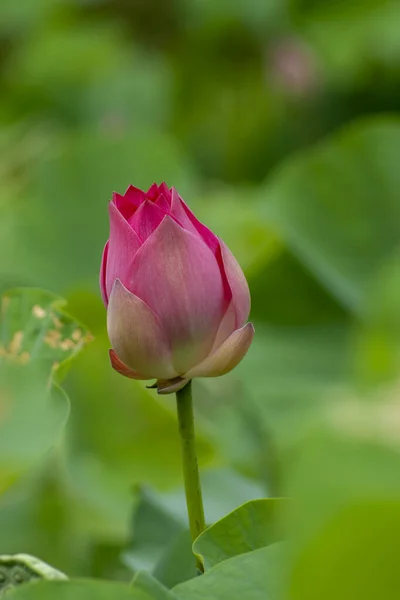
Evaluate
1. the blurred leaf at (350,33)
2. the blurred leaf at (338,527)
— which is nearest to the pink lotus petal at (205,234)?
the blurred leaf at (338,527)

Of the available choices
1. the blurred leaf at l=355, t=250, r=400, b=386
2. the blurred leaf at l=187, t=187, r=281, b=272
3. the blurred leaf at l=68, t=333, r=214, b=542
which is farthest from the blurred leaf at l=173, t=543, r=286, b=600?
the blurred leaf at l=187, t=187, r=281, b=272

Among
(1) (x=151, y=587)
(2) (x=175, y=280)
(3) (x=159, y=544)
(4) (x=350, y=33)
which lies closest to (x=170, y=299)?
(2) (x=175, y=280)

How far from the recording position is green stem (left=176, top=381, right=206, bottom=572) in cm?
42

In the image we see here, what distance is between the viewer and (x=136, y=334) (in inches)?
15.7

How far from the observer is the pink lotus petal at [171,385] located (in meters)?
0.41

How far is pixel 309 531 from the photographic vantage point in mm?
295

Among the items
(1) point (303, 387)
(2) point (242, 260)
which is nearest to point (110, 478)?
(1) point (303, 387)

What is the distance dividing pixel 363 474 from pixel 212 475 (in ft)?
1.33

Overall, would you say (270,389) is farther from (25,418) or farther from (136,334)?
(136,334)

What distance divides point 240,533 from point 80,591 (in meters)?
0.09

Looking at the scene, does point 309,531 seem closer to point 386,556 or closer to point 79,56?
point 386,556

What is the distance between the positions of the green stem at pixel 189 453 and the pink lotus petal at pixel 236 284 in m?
0.04

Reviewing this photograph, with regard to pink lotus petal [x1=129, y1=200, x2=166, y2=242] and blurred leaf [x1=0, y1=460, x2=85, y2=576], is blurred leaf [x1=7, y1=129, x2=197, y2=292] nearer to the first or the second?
blurred leaf [x1=0, y1=460, x2=85, y2=576]

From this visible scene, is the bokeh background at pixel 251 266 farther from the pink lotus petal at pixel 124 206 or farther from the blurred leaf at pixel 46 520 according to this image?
the pink lotus petal at pixel 124 206
